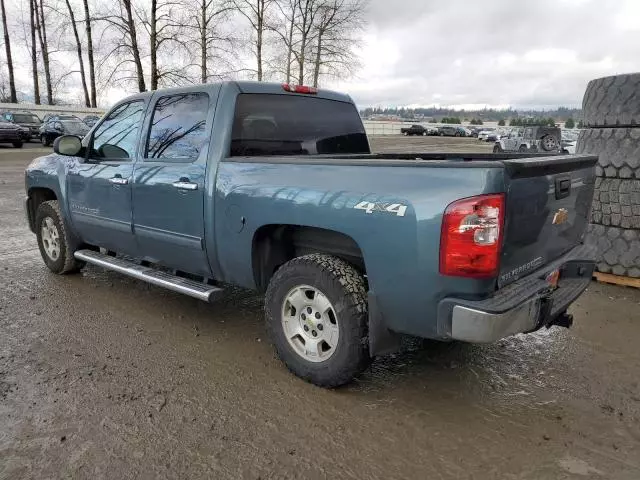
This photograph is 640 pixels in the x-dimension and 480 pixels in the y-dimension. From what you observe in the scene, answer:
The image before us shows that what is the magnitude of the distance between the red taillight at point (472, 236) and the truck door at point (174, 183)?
187 centimetres

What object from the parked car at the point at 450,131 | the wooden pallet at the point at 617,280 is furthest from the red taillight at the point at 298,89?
the parked car at the point at 450,131

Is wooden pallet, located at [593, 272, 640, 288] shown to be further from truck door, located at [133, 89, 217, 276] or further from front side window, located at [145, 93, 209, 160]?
front side window, located at [145, 93, 209, 160]

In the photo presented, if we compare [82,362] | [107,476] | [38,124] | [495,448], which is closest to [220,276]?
[82,362]

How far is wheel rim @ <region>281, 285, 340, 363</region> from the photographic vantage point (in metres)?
3.13

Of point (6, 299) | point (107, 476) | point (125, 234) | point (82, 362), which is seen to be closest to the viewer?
point (107, 476)

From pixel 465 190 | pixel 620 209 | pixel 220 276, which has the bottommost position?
pixel 220 276

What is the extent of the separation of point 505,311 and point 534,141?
70.0ft

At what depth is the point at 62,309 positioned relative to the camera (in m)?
4.56

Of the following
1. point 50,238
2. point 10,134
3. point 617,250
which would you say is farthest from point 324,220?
point 10,134

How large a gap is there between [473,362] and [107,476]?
8.00 ft

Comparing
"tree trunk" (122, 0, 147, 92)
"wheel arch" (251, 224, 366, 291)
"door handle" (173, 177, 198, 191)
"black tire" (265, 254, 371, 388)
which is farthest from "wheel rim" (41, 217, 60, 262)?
"tree trunk" (122, 0, 147, 92)

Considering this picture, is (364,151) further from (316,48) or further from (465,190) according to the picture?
(316,48)

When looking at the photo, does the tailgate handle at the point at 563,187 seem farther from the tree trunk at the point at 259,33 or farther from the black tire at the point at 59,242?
the tree trunk at the point at 259,33

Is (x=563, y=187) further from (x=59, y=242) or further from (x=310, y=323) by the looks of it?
(x=59, y=242)
